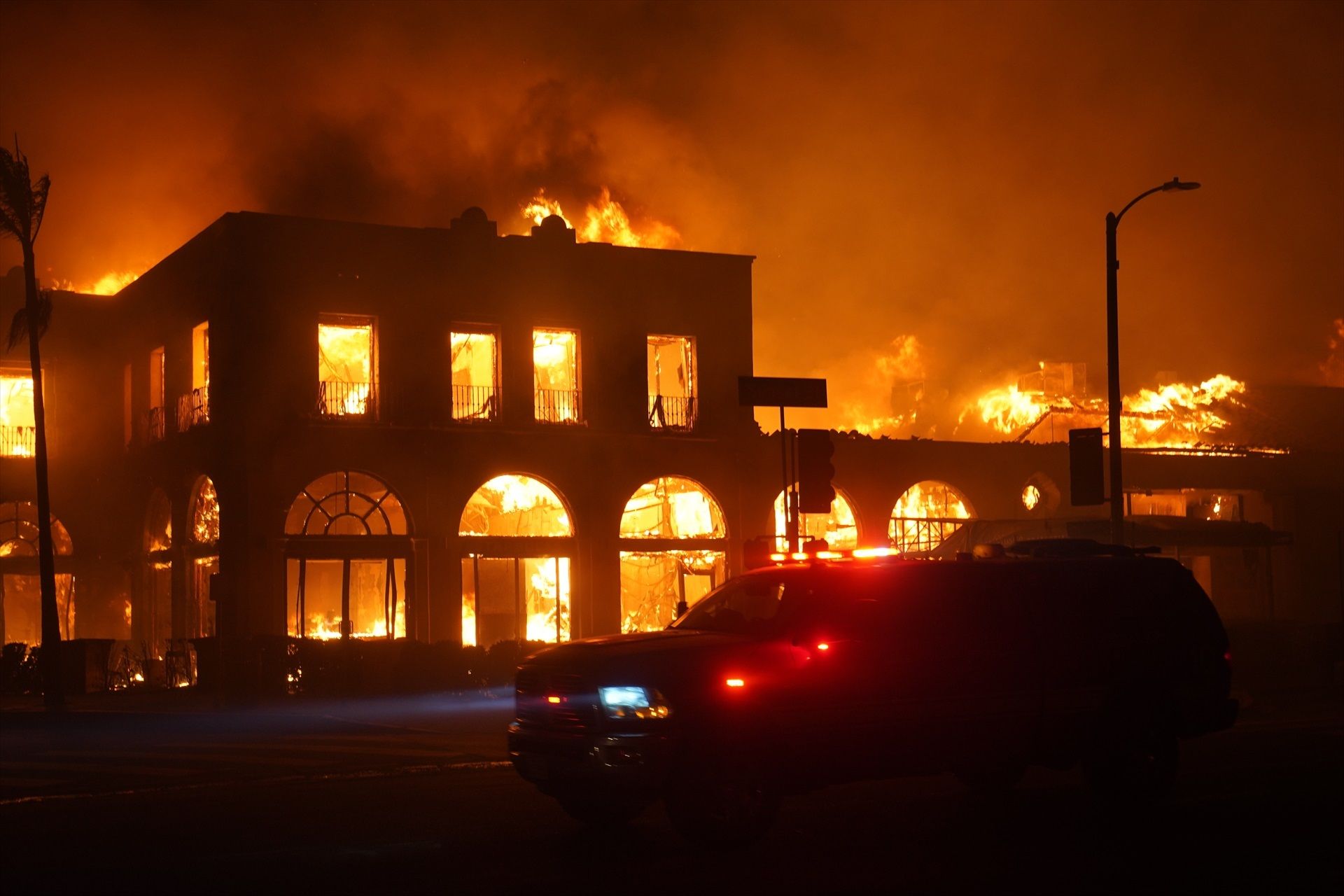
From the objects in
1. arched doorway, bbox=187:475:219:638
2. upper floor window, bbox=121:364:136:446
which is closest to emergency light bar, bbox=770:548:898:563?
arched doorway, bbox=187:475:219:638

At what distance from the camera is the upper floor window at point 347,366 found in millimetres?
32156

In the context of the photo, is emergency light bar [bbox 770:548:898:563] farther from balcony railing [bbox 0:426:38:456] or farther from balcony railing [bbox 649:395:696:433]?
balcony railing [bbox 0:426:38:456]

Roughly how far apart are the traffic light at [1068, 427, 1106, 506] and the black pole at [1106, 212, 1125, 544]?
984 mm

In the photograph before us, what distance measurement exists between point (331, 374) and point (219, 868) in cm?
2365

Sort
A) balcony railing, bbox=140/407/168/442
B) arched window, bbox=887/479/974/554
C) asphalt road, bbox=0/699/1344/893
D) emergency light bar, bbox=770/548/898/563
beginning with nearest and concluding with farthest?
asphalt road, bbox=0/699/1344/893
emergency light bar, bbox=770/548/898/563
balcony railing, bbox=140/407/168/442
arched window, bbox=887/479/974/554

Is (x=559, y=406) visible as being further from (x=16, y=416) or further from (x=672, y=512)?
(x=16, y=416)

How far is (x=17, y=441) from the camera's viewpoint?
128 feet

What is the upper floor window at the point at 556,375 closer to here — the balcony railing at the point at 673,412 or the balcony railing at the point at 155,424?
the balcony railing at the point at 673,412

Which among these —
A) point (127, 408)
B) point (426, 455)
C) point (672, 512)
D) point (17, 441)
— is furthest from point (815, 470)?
point (17, 441)

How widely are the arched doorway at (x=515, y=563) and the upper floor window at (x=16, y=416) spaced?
13.3 meters

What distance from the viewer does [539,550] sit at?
3409 centimetres

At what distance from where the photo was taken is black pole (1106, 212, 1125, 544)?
889 inches

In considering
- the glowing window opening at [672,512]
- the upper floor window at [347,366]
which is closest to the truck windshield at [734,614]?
the upper floor window at [347,366]

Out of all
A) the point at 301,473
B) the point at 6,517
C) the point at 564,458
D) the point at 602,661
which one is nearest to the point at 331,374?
the point at 301,473
